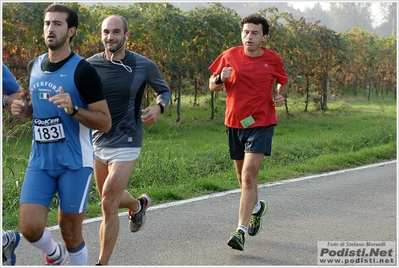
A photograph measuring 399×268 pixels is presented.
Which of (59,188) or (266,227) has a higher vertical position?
(59,188)

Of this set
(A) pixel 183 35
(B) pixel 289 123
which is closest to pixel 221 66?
(A) pixel 183 35

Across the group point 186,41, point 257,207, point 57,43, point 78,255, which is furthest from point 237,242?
point 186,41

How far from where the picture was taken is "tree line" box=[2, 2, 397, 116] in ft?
46.1

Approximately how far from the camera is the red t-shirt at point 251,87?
6.78 meters

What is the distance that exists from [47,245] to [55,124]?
861 mm

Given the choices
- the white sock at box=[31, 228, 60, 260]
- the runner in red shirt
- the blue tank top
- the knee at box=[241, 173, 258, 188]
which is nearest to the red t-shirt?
the runner in red shirt

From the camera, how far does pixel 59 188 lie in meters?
5.00

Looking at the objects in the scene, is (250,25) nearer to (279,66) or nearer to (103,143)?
(279,66)

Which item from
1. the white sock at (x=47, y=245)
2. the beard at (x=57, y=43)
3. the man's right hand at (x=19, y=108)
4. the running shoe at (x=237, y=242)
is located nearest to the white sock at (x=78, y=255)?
the white sock at (x=47, y=245)

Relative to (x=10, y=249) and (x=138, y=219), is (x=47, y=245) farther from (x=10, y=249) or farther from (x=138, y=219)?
(x=138, y=219)

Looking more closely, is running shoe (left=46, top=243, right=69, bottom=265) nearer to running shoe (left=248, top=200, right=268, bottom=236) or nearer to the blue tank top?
the blue tank top

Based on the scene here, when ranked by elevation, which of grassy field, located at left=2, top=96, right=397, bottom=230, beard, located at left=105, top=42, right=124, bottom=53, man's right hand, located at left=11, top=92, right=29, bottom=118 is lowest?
grassy field, located at left=2, top=96, right=397, bottom=230

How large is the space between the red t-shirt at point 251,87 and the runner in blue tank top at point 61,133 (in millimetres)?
2022

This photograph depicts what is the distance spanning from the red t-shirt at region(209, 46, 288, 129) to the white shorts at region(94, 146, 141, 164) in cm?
129
